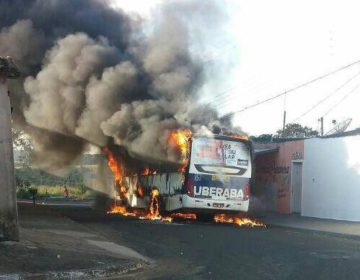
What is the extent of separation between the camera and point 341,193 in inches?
837

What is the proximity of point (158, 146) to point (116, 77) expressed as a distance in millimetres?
3571

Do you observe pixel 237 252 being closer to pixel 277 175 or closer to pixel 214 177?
pixel 214 177

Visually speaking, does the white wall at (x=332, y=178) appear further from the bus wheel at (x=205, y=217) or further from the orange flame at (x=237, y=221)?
the bus wheel at (x=205, y=217)

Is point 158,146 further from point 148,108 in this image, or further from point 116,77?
point 116,77

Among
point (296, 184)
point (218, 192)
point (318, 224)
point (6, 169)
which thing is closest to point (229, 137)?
point (218, 192)

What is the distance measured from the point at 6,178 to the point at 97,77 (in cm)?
1314

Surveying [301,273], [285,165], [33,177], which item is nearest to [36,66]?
[285,165]

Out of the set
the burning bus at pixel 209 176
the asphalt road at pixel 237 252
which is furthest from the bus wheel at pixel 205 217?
the asphalt road at pixel 237 252

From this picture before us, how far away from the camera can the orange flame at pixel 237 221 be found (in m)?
18.7

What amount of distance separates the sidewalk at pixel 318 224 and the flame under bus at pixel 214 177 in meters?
2.12

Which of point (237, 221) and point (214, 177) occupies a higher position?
point (214, 177)

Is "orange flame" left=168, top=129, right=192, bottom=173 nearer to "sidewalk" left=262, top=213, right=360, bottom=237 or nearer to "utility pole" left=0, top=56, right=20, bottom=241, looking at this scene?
"sidewalk" left=262, top=213, right=360, bottom=237

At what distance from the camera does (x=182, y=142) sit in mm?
18406

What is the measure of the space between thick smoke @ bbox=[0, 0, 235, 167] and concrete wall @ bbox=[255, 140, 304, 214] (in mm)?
5931
